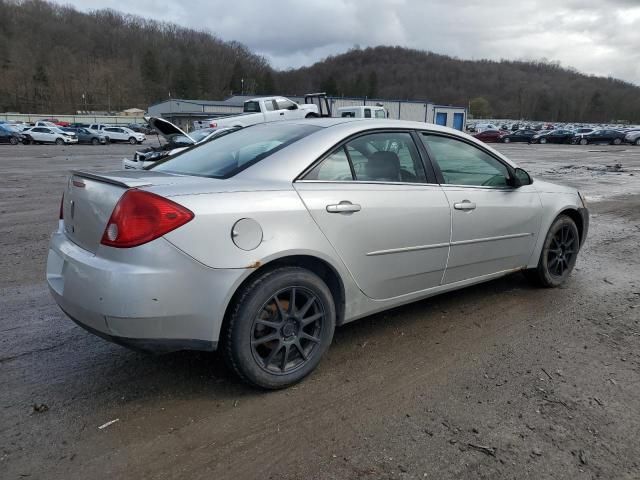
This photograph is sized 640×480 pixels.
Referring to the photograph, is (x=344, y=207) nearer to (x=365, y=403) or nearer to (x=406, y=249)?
(x=406, y=249)

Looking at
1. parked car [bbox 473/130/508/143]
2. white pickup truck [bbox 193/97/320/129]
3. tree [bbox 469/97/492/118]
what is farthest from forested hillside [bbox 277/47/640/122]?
white pickup truck [bbox 193/97/320/129]

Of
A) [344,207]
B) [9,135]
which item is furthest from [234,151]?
[9,135]

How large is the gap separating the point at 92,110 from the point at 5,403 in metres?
136

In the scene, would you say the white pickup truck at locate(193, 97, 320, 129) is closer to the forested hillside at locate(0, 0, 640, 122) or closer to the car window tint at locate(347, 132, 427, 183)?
the car window tint at locate(347, 132, 427, 183)

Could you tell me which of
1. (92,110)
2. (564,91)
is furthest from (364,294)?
(564,91)

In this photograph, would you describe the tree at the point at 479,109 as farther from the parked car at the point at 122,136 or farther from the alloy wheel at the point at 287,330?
the alloy wheel at the point at 287,330

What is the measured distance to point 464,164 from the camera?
4059mm

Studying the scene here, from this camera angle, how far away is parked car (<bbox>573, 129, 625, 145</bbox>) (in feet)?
153

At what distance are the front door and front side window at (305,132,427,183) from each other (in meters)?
0.21

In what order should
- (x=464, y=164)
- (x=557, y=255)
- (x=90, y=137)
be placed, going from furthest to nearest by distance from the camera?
(x=90, y=137), (x=557, y=255), (x=464, y=164)

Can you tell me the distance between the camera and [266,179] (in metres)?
2.93

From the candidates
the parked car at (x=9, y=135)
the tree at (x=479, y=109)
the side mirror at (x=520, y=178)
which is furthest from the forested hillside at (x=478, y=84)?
the side mirror at (x=520, y=178)

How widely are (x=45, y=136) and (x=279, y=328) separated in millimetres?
44491

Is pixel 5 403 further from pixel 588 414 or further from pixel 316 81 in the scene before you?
pixel 316 81
